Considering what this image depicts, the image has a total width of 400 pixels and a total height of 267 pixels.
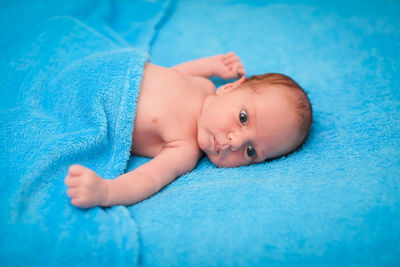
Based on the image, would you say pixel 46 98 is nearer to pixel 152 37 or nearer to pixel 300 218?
pixel 152 37

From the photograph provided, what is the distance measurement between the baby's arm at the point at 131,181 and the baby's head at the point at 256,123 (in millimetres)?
100

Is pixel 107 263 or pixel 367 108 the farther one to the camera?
pixel 367 108

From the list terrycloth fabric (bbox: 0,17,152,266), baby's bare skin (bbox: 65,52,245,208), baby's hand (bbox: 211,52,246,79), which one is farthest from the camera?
baby's hand (bbox: 211,52,246,79)

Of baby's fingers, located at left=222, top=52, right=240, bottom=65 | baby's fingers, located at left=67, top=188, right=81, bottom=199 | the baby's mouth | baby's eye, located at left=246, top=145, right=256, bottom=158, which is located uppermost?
baby's fingers, located at left=222, top=52, right=240, bottom=65

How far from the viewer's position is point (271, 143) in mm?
1081

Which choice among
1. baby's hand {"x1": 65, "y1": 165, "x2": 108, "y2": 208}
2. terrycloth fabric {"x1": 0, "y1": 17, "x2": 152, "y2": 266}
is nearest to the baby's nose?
terrycloth fabric {"x1": 0, "y1": 17, "x2": 152, "y2": 266}

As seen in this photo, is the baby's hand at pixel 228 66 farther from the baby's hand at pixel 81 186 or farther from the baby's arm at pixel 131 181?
the baby's hand at pixel 81 186

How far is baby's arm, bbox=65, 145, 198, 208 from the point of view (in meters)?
0.82

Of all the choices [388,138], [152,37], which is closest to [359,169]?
[388,138]

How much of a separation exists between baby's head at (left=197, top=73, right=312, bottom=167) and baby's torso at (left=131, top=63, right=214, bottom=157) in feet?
0.21

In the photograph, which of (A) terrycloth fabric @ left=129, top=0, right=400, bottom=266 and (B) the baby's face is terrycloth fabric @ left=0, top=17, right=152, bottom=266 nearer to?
(A) terrycloth fabric @ left=129, top=0, right=400, bottom=266

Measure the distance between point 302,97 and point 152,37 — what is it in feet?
3.17

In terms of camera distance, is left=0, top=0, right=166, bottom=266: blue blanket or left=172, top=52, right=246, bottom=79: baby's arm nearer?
left=0, top=0, right=166, bottom=266: blue blanket

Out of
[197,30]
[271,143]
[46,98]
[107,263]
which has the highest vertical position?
[197,30]
